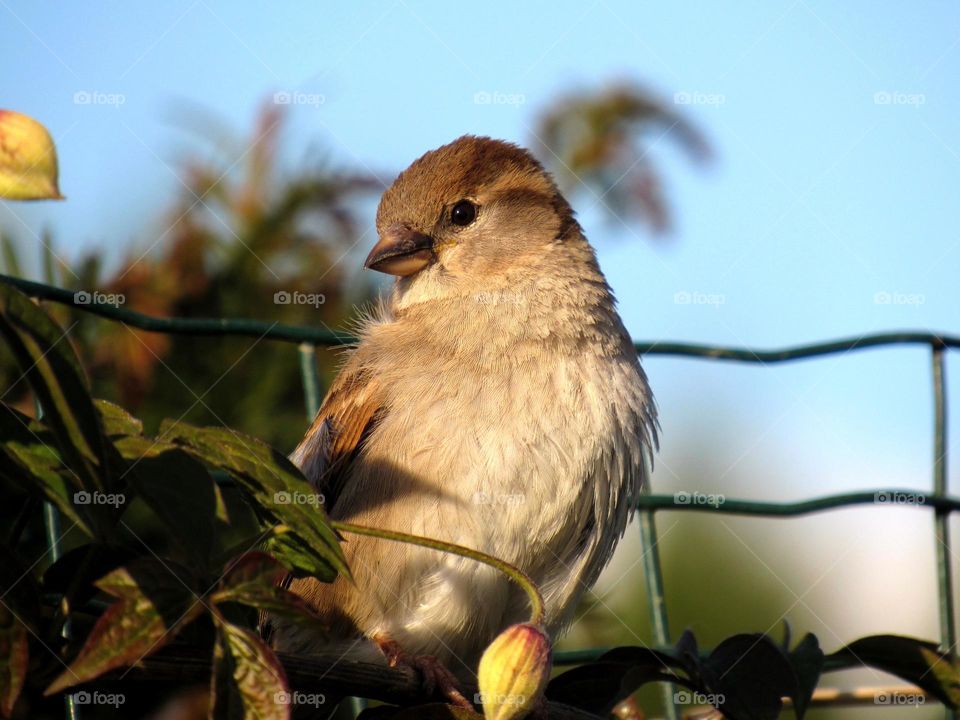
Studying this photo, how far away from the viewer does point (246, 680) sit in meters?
1.14

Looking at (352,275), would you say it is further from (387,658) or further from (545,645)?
(545,645)

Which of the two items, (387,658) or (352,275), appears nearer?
(387,658)

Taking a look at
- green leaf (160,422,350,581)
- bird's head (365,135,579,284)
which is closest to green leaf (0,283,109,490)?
green leaf (160,422,350,581)

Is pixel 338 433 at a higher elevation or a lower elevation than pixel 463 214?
lower

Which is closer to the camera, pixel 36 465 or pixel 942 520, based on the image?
pixel 36 465

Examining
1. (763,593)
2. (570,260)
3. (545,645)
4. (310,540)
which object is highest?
(570,260)

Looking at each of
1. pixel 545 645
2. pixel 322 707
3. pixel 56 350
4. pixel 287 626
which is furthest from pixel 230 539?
pixel 56 350

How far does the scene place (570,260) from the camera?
302 cm

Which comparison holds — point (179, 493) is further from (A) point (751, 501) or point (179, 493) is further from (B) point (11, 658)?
(A) point (751, 501)

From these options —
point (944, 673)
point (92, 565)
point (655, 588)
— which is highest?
point (92, 565)

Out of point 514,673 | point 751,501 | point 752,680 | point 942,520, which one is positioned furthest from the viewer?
point 942,520

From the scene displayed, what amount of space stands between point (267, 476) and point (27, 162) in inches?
16.8

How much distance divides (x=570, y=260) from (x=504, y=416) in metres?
0.81

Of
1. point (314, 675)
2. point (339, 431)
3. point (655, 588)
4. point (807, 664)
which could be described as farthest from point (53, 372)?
point (655, 588)
